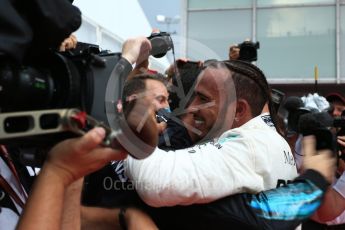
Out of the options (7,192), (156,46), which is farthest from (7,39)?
(156,46)

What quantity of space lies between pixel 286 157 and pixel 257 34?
15.3ft

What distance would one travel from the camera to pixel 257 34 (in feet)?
18.5

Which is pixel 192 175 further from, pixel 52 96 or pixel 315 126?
pixel 52 96

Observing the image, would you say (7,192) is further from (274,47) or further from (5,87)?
(274,47)

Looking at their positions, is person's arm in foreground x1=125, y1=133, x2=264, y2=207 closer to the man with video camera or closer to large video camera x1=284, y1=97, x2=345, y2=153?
large video camera x1=284, y1=97, x2=345, y2=153

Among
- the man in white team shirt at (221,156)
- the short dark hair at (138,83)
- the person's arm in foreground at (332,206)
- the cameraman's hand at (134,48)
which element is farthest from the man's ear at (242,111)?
the cameraman's hand at (134,48)

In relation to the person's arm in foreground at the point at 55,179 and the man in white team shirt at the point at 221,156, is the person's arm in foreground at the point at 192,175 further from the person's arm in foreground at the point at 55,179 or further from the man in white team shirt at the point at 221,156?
the person's arm in foreground at the point at 55,179

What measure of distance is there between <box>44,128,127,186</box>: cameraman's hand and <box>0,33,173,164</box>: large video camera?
1 cm

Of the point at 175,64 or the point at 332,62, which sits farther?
the point at 332,62

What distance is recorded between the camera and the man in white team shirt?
0.98 m

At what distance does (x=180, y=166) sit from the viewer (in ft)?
3.25

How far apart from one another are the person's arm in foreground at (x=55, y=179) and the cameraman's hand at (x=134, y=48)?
0.70ft

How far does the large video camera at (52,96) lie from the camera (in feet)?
1.73

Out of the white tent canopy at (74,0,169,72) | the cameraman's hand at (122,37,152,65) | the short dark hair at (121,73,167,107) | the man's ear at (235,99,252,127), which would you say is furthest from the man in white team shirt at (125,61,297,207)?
the white tent canopy at (74,0,169,72)
